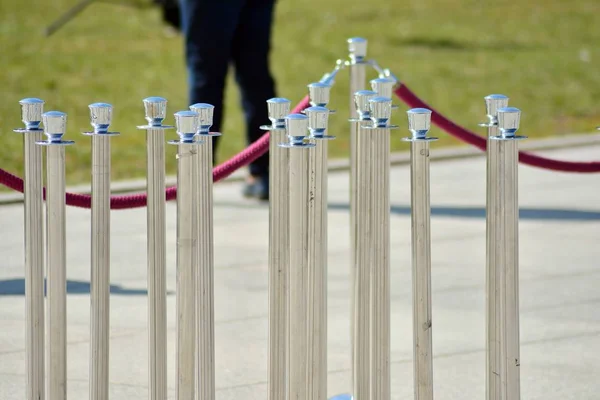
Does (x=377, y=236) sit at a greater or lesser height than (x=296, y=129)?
lesser

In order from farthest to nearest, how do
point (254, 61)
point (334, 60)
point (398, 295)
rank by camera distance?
point (334, 60)
point (254, 61)
point (398, 295)

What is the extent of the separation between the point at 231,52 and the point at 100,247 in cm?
423

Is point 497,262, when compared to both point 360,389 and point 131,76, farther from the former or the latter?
point 131,76

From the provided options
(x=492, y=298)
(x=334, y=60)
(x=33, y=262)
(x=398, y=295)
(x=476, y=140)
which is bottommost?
(x=398, y=295)

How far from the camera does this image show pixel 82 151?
364 inches

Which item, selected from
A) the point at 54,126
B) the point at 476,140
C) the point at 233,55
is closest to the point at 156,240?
the point at 54,126

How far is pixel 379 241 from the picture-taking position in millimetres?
3066

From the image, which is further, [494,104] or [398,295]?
[398,295]

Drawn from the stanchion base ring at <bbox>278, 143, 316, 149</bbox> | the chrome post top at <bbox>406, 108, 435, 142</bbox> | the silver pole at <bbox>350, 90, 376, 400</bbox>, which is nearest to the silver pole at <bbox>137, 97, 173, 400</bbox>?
the stanchion base ring at <bbox>278, 143, 316, 149</bbox>

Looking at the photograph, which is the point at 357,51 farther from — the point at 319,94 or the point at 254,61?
the point at 254,61

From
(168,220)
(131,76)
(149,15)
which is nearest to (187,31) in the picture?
(168,220)

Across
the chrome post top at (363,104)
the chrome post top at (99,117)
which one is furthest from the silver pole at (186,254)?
the chrome post top at (363,104)

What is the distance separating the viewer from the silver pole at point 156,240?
3.00 m

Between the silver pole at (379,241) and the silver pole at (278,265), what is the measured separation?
22cm
